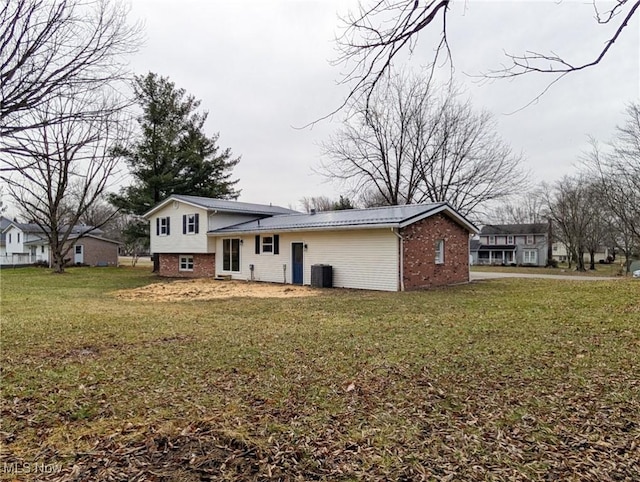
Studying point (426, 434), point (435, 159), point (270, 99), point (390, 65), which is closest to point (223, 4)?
point (390, 65)

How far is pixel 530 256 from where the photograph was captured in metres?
48.6

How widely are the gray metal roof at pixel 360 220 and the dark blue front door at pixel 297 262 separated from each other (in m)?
0.99

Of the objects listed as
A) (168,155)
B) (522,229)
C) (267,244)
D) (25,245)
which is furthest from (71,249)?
(522,229)

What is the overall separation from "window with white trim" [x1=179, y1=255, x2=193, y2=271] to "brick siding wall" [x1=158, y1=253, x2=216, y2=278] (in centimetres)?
20

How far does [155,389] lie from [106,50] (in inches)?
156

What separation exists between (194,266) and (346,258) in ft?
34.0

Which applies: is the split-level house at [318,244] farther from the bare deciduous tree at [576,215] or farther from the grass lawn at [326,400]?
the bare deciduous tree at [576,215]

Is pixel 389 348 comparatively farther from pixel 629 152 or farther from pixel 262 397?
pixel 629 152

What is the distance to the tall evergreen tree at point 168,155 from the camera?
27891 mm

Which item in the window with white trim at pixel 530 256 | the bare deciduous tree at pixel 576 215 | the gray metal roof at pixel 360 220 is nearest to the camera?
the gray metal roof at pixel 360 220

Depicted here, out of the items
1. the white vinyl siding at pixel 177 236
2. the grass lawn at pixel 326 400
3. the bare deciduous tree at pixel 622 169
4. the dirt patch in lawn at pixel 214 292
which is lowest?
the grass lawn at pixel 326 400

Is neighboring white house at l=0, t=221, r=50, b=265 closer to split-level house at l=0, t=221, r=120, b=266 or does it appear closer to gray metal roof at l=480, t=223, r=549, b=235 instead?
split-level house at l=0, t=221, r=120, b=266

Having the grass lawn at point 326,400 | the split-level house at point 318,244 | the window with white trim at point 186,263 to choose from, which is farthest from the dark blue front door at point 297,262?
the grass lawn at point 326,400

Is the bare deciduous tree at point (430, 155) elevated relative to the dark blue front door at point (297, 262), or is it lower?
elevated
